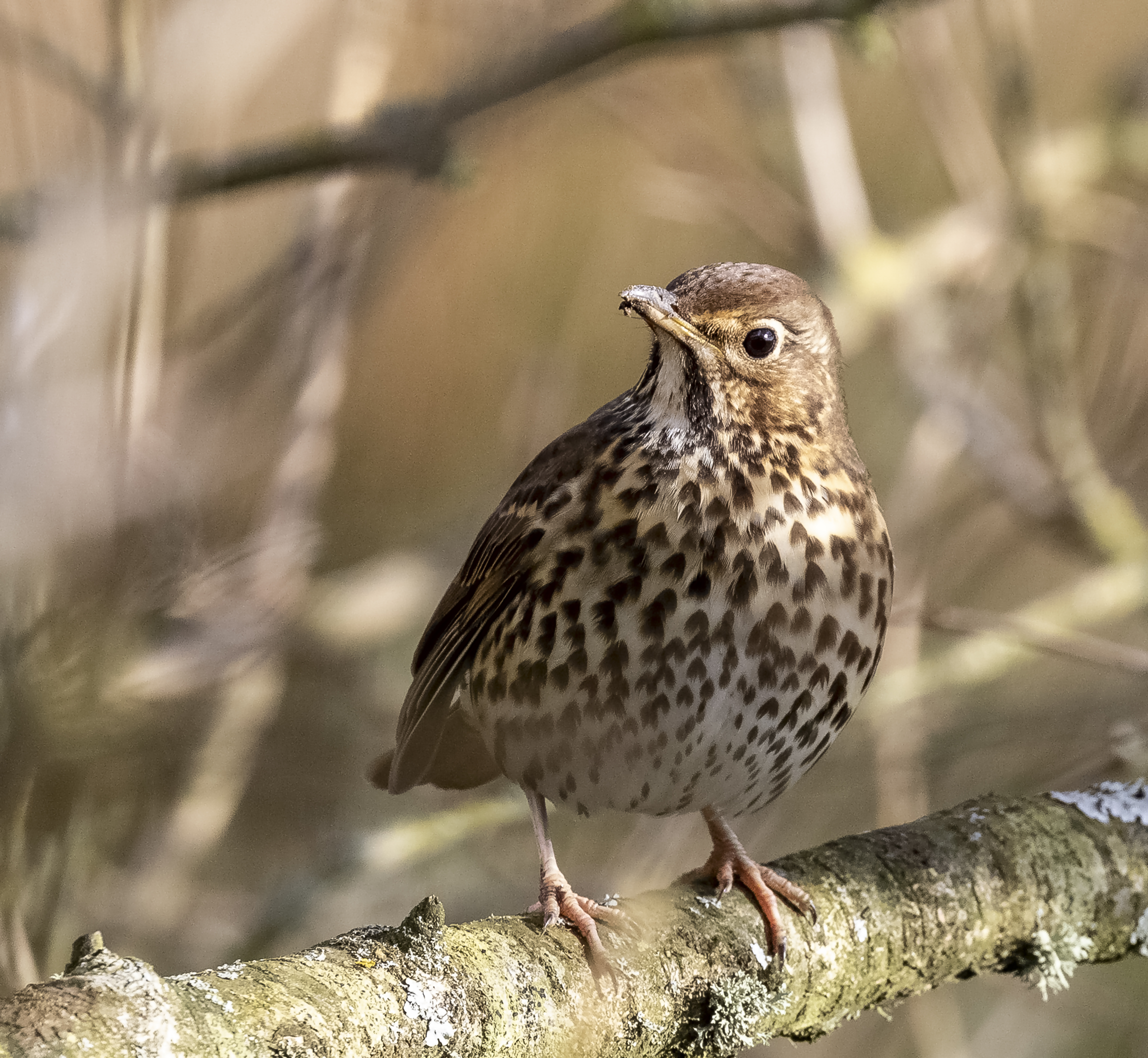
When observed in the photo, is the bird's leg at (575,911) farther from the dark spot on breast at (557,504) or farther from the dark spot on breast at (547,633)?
the dark spot on breast at (557,504)

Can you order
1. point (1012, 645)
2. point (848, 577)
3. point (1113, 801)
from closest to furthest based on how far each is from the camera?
point (848, 577)
point (1113, 801)
point (1012, 645)

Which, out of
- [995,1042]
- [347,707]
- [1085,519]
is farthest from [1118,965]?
[347,707]

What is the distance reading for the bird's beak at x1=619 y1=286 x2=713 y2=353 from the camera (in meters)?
2.67

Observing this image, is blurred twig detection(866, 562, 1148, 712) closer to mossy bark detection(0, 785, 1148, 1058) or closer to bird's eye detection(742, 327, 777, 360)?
mossy bark detection(0, 785, 1148, 1058)

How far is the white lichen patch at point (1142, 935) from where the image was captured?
3213 mm

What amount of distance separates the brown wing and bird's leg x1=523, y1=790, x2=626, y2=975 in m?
0.53

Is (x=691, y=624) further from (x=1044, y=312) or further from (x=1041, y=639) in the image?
(x=1044, y=312)

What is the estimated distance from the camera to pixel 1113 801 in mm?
3359

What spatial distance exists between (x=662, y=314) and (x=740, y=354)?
0.75 feet

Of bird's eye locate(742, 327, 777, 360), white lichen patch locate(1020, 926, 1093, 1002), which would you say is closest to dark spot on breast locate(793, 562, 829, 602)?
bird's eye locate(742, 327, 777, 360)

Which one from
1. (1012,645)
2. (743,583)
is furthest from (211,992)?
(1012,645)

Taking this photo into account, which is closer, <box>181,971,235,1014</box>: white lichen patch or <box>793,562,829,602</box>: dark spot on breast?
<box>181,971,235,1014</box>: white lichen patch

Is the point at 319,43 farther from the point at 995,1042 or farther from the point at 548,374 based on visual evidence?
the point at 995,1042

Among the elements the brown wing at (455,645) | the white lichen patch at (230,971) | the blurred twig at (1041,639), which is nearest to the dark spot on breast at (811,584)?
the brown wing at (455,645)
